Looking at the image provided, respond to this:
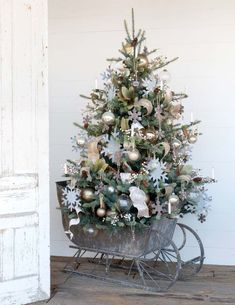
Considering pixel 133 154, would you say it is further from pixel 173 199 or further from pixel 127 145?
pixel 173 199

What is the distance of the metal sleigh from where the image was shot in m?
3.18

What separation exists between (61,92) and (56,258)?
1.48 meters

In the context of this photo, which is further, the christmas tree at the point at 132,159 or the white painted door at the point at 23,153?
the christmas tree at the point at 132,159

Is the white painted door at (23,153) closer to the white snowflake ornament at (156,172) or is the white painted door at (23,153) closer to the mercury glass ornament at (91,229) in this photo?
the mercury glass ornament at (91,229)

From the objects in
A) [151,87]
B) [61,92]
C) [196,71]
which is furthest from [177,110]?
[61,92]

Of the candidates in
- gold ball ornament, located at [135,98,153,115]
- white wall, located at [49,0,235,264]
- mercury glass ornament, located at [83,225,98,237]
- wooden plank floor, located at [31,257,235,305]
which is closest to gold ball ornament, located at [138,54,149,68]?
gold ball ornament, located at [135,98,153,115]

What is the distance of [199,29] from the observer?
3994mm

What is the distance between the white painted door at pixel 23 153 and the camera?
116 inches

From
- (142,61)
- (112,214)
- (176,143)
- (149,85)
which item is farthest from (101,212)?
(142,61)

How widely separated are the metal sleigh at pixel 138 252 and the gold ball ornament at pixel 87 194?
0.68ft

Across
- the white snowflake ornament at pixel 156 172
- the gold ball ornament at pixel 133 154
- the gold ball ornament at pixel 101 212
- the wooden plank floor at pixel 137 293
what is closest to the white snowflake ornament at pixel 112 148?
the gold ball ornament at pixel 133 154

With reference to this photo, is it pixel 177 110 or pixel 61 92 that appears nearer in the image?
pixel 177 110

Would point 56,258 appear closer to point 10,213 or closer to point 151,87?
point 10,213

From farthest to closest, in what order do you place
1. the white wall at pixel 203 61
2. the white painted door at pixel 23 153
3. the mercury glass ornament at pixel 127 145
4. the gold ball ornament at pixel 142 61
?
the white wall at pixel 203 61
the gold ball ornament at pixel 142 61
the mercury glass ornament at pixel 127 145
the white painted door at pixel 23 153
